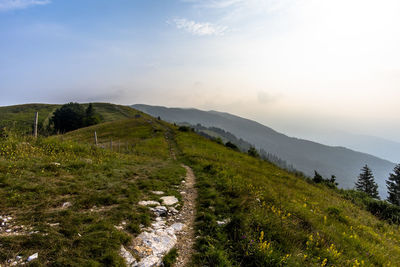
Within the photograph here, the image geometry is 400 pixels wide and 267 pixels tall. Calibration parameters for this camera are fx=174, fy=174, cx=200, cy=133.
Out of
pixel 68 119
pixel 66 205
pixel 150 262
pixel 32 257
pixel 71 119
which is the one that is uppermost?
pixel 32 257

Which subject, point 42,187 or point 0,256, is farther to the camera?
point 42,187

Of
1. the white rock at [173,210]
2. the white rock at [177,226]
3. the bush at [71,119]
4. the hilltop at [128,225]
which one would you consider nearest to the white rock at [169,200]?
the hilltop at [128,225]

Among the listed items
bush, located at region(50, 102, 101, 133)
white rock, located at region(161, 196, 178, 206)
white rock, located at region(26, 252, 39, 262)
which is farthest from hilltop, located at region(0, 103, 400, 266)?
bush, located at region(50, 102, 101, 133)

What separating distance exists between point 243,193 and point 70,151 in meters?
11.2

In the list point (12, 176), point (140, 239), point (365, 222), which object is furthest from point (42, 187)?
point (365, 222)

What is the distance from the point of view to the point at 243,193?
810 centimetres

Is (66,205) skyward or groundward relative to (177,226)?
skyward

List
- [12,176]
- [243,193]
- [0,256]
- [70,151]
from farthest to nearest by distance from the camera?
1. [70,151]
2. [243,193]
3. [12,176]
4. [0,256]

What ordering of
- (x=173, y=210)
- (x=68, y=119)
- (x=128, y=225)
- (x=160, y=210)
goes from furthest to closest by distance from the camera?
(x=68, y=119)
(x=173, y=210)
(x=160, y=210)
(x=128, y=225)

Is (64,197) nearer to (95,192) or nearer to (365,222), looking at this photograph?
(95,192)

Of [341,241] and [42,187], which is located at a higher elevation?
[42,187]

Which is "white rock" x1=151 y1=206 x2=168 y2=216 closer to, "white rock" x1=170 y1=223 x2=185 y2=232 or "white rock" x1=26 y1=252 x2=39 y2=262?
"white rock" x1=170 y1=223 x2=185 y2=232

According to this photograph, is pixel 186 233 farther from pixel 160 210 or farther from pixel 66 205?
pixel 66 205

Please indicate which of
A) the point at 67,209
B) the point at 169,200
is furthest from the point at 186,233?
the point at 67,209
